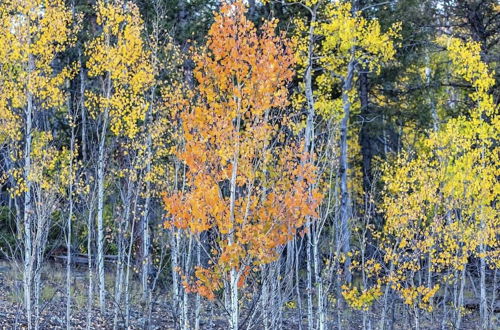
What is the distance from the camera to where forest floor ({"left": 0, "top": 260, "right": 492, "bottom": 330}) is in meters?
15.2

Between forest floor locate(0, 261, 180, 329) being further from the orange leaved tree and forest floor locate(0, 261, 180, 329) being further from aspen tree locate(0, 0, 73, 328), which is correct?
the orange leaved tree

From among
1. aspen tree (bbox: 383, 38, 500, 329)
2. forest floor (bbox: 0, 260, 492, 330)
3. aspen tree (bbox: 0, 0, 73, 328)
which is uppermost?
aspen tree (bbox: 0, 0, 73, 328)

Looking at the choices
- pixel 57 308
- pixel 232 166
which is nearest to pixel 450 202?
pixel 232 166

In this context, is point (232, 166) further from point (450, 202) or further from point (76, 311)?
point (76, 311)

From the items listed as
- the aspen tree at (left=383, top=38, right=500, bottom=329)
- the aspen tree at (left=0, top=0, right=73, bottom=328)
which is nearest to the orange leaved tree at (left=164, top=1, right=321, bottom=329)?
the aspen tree at (left=383, top=38, right=500, bottom=329)

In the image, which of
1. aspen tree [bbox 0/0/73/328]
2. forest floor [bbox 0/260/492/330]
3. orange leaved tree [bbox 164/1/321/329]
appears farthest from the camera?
aspen tree [bbox 0/0/73/328]

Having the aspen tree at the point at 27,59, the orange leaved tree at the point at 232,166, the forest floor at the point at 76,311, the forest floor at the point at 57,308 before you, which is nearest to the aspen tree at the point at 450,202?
the forest floor at the point at 76,311

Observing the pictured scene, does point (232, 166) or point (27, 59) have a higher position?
point (27, 59)

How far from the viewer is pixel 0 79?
16.2 m

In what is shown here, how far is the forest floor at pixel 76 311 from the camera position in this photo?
50.0ft

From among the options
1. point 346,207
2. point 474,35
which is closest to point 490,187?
point 346,207

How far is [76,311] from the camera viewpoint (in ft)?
54.3

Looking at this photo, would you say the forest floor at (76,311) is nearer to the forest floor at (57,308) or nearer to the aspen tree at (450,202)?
the forest floor at (57,308)


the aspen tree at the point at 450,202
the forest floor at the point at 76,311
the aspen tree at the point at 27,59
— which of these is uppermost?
the aspen tree at the point at 27,59
